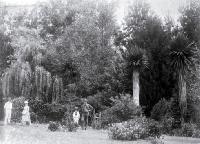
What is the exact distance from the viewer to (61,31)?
44.6 m

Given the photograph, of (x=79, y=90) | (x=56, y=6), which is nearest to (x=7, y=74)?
(x=79, y=90)

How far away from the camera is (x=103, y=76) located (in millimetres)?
34156

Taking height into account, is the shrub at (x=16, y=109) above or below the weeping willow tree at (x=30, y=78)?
below

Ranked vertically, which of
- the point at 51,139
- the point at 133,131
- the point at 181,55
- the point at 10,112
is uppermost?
the point at 181,55

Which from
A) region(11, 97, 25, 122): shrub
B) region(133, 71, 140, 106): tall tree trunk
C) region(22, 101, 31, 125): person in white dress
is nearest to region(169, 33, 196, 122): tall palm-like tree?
region(133, 71, 140, 106): tall tree trunk

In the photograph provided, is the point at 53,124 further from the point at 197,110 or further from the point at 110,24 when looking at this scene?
the point at 110,24

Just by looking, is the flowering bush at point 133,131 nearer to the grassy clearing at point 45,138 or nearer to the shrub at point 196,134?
the grassy clearing at point 45,138

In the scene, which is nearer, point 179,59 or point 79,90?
point 179,59

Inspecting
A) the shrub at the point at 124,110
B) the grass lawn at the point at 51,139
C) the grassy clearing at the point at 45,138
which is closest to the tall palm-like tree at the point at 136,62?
the shrub at the point at 124,110

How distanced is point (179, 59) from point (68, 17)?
70.9 ft

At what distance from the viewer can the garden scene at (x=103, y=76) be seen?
24500 mm

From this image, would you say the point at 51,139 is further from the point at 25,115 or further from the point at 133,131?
the point at 25,115

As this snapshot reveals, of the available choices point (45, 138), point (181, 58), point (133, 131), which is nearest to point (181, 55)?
point (181, 58)

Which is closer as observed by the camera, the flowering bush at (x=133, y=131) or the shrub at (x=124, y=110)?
the flowering bush at (x=133, y=131)
